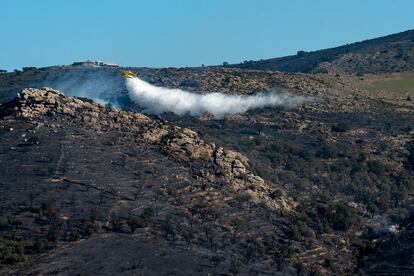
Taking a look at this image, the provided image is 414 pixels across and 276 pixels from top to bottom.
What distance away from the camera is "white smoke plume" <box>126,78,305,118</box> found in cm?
16188

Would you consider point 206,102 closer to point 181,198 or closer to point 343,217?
point 343,217

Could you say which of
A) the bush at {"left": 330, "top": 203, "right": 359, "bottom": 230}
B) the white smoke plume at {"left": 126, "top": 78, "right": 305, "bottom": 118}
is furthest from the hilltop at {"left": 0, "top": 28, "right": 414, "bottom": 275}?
the white smoke plume at {"left": 126, "top": 78, "right": 305, "bottom": 118}

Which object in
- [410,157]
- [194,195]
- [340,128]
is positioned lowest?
[410,157]

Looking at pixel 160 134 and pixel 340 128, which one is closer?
pixel 160 134

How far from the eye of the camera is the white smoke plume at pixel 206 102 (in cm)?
16188

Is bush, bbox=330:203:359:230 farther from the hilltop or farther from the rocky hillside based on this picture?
the rocky hillside

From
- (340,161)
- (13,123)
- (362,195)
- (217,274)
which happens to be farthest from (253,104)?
(217,274)

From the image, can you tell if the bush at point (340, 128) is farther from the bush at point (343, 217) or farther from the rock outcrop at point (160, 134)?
the bush at point (343, 217)

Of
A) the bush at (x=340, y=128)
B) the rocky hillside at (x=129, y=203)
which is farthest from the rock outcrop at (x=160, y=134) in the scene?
the bush at (x=340, y=128)

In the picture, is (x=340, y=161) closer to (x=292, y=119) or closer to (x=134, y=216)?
(x=292, y=119)

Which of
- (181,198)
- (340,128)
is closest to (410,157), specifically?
(340,128)

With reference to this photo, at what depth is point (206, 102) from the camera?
167m

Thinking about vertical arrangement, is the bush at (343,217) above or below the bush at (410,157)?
below

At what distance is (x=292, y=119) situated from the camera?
504 feet
